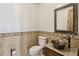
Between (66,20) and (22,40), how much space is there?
1.64 ft

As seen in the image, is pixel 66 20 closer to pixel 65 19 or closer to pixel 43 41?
pixel 65 19

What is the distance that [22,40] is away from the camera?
3.58 ft

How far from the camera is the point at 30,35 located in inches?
41.4

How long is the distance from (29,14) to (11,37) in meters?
0.29

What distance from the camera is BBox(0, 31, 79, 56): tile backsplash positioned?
1.04 m

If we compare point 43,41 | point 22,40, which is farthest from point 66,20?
point 22,40

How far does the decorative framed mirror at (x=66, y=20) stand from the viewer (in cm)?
109

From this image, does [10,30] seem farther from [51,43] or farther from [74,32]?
[74,32]

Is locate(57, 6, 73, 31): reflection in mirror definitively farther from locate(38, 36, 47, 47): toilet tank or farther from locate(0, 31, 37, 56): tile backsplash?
locate(0, 31, 37, 56): tile backsplash

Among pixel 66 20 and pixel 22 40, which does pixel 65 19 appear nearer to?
pixel 66 20

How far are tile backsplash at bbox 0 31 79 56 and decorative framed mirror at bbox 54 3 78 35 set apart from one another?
0.07m

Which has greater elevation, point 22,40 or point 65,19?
point 65,19

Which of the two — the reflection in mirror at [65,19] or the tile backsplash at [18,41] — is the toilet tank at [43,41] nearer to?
the tile backsplash at [18,41]

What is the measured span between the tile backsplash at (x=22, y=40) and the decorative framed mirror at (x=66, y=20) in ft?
0.22
